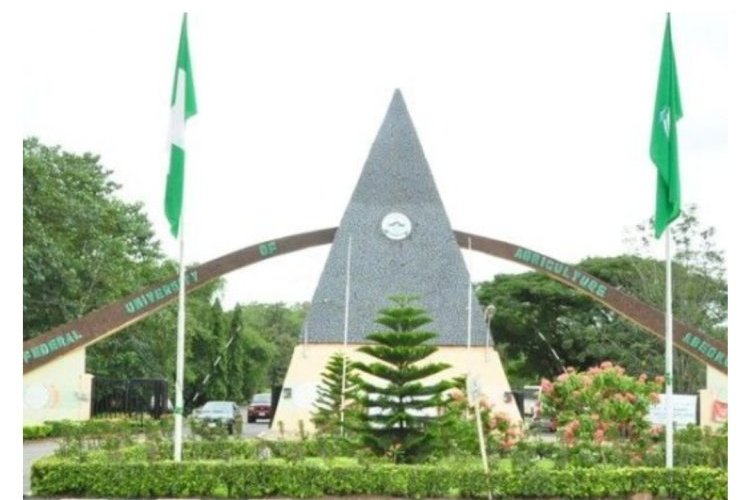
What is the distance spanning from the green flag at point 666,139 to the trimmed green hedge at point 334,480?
117 inches

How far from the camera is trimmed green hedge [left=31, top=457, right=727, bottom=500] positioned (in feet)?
43.2

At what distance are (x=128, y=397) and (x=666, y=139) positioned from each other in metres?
18.5

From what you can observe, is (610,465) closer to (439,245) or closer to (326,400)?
(326,400)

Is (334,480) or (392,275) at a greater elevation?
(392,275)

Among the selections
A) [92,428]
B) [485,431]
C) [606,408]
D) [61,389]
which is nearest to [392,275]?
[61,389]

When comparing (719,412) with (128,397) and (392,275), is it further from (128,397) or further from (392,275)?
(128,397)

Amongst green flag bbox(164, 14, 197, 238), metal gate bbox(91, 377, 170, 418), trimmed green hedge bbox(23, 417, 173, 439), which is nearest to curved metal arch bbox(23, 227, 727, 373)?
trimmed green hedge bbox(23, 417, 173, 439)

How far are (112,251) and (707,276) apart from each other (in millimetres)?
17707

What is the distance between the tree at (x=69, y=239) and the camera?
97.7ft

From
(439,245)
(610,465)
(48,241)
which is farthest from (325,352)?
(610,465)

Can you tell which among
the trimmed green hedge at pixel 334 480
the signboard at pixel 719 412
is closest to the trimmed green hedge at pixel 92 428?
the trimmed green hedge at pixel 334 480

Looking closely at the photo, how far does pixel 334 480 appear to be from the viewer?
13.3 m

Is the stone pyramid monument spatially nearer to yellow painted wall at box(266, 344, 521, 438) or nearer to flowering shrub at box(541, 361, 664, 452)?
yellow painted wall at box(266, 344, 521, 438)

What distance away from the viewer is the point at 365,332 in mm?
26438
